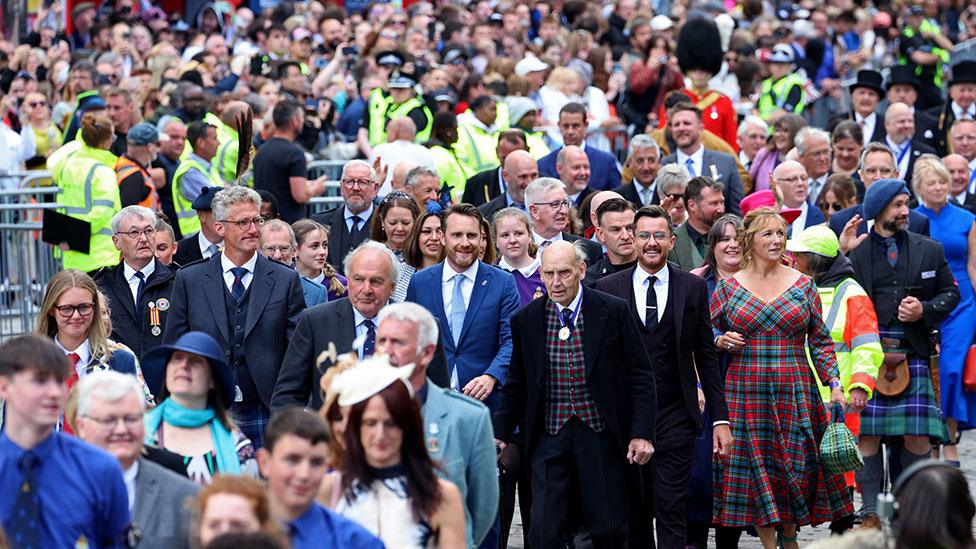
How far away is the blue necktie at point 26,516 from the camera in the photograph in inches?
238

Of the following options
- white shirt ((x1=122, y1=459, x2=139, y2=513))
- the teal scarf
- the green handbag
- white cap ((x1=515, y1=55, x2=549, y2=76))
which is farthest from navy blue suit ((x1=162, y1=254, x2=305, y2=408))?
white cap ((x1=515, y1=55, x2=549, y2=76))

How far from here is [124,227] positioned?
1066 cm

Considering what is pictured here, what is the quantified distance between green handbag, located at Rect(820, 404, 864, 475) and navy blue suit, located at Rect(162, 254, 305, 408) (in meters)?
2.95

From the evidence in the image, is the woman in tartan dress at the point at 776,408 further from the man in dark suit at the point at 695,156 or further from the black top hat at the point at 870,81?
the black top hat at the point at 870,81

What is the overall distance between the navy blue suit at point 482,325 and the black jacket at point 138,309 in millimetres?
1633

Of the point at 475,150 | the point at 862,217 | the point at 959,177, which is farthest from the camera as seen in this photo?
the point at 475,150

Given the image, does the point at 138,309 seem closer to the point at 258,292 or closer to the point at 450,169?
the point at 258,292

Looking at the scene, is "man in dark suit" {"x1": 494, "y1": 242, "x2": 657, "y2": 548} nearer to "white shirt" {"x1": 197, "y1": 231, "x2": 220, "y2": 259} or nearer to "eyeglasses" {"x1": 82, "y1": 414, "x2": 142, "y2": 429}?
"eyeglasses" {"x1": 82, "y1": 414, "x2": 142, "y2": 429}

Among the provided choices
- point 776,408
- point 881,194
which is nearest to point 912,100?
point 881,194

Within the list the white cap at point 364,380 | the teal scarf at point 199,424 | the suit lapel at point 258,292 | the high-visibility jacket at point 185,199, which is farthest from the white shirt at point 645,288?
the high-visibility jacket at point 185,199

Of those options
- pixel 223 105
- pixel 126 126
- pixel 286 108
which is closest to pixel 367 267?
pixel 286 108

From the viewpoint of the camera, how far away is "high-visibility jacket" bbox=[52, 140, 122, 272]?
42.8 ft

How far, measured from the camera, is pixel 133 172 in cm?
1348

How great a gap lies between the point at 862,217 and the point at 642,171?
72.0 inches
